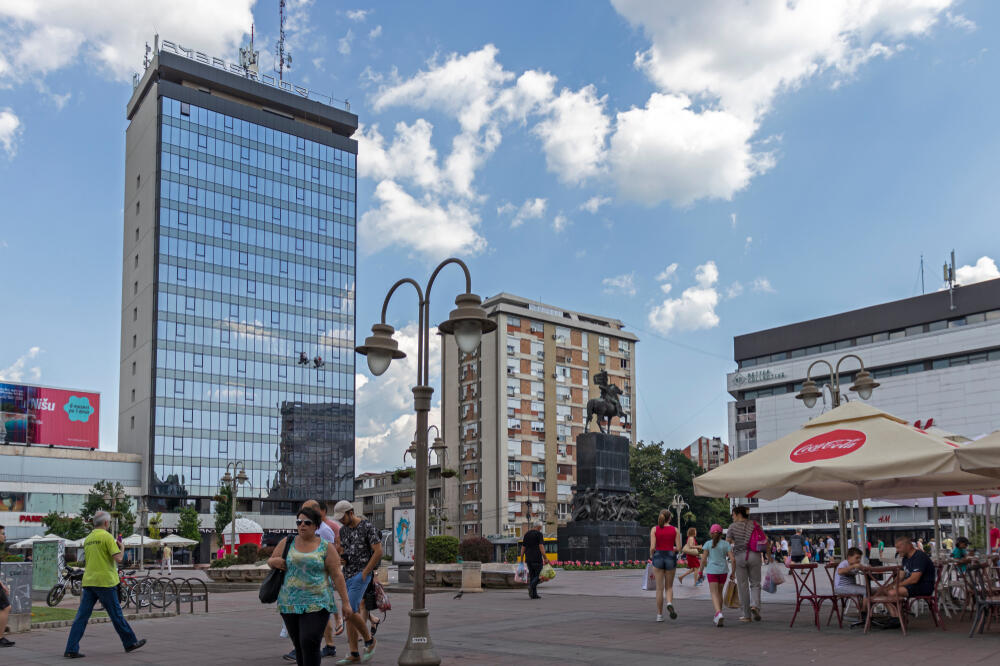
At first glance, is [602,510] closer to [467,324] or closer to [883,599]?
[883,599]

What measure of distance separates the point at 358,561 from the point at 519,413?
7880cm

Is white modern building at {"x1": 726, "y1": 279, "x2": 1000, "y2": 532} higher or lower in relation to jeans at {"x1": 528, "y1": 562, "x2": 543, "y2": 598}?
higher

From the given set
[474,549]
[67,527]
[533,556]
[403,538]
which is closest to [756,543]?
[533,556]

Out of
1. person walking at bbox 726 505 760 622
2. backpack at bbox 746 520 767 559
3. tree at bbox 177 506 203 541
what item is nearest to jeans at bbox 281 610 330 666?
person walking at bbox 726 505 760 622

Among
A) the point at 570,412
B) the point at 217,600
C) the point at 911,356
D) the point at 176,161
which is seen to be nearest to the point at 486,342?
the point at 570,412

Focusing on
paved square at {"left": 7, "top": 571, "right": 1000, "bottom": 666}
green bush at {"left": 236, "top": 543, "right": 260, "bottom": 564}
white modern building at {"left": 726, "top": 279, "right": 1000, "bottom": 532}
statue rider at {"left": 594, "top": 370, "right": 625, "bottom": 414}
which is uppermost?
white modern building at {"left": 726, "top": 279, "right": 1000, "bottom": 532}

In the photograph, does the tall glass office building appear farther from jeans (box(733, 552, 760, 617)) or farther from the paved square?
jeans (box(733, 552, 760, 617))

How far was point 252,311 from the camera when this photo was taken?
87000 mm

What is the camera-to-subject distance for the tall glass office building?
8156cm

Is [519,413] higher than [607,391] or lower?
higher

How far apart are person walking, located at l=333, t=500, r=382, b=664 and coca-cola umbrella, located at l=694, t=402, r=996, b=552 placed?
5.37m

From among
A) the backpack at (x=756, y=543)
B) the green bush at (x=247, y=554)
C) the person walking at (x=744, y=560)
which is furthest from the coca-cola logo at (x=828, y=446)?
the green bush at (x=247, y=554)

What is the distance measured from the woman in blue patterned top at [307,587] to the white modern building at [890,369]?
7375 centimetres

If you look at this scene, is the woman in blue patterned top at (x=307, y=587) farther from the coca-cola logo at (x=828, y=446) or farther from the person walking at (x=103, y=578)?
the coca-cola logo at (x=828, y=446)
